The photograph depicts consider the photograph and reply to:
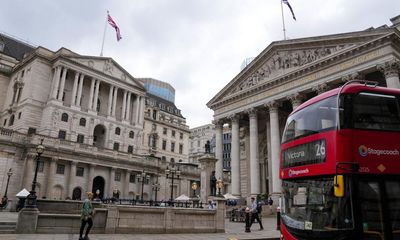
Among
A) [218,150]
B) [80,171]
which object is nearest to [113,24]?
[80,171]

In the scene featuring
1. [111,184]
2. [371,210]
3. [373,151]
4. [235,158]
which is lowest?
[371,210]

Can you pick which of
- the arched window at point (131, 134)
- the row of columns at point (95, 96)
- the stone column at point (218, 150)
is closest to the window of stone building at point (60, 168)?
the row of columns at point (95, 96)

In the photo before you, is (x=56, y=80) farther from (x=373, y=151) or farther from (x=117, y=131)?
(x=373, y=151)

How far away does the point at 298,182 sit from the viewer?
352 inches

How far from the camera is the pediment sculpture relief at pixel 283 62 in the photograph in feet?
108

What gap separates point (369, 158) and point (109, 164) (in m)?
43.1

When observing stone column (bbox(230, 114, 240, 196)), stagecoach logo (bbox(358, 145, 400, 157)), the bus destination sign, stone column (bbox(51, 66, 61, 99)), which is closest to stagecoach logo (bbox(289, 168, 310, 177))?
the bus destination sign

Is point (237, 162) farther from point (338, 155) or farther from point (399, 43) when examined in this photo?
point (338, 155)

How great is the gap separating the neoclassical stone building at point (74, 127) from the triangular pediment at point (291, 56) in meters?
19.7

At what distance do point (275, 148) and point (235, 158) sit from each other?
6.82 metres

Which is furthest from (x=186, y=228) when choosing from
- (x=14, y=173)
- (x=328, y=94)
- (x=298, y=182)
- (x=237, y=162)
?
(x=14, y=173)

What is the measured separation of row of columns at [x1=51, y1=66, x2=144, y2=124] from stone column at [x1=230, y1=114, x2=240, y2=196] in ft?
79.5

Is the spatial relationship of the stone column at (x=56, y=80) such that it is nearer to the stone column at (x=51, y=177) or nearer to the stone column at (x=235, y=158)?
the stone column at (x=51, y=177)

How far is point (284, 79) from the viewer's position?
35.6m
